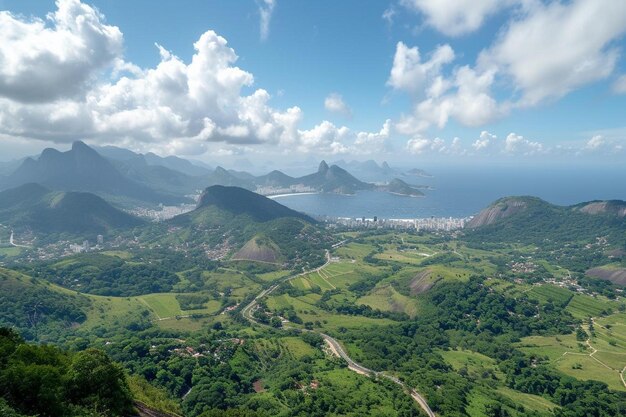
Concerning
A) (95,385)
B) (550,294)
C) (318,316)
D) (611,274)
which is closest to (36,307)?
(318,316)

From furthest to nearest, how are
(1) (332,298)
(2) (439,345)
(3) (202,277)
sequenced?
(3) (202,277) → (1) (332,298) → (2) (439,345)

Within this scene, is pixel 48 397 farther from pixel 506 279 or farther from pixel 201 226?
pixel 201 226

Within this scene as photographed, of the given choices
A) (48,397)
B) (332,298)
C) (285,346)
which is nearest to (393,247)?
(332,298)

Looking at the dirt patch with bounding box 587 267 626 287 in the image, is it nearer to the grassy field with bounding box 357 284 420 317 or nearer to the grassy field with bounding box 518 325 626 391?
the grassy field with bounding box 518 325 626 391

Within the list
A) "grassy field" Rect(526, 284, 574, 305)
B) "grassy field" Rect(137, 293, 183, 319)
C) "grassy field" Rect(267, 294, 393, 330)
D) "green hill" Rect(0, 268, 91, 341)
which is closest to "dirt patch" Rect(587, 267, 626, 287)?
"grassy field" Rect(526, 284, 574, 305)

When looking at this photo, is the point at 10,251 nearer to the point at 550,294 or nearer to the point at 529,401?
the point at 529,401

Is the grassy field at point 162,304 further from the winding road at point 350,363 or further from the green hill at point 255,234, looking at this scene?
the green hill at point 255,234
